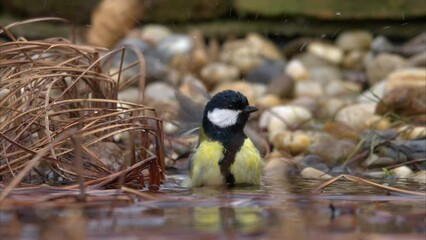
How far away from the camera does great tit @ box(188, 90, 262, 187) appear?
4.52 metres

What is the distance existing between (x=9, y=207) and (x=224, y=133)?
1.58 meters

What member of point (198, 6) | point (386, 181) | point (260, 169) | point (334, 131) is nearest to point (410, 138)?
point (334, 131)

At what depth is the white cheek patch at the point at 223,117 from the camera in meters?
4.78

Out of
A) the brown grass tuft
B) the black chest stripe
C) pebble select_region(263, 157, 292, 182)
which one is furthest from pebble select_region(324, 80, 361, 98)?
the brown grass tuft

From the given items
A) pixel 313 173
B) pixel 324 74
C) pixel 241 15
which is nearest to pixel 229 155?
pixel 313 173

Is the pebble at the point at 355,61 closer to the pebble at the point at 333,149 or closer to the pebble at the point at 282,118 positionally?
the pebble at the point at 282,118

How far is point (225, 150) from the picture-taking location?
4.61m

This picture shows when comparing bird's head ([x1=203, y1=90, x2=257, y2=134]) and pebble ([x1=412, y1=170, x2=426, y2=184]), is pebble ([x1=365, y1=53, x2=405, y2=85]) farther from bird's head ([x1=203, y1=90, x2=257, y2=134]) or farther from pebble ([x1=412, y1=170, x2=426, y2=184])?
bird's head ([x1=203, y1=90, x2=257, y2=134])

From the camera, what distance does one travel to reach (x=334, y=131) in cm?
625

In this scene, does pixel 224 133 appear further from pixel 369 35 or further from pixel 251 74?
pixel 369 35

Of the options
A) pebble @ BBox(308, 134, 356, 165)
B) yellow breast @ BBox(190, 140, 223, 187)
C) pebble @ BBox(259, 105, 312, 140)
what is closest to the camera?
yellow breast @ BBox(190, 140, 223, 187)

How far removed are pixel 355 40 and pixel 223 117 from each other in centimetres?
513

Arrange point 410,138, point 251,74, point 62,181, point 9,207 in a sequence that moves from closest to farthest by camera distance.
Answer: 1. point 9,207
2. point 62,181
3. point 410,138
4. point 251,74

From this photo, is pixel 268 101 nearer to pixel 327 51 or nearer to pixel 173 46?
pixel 327 51
